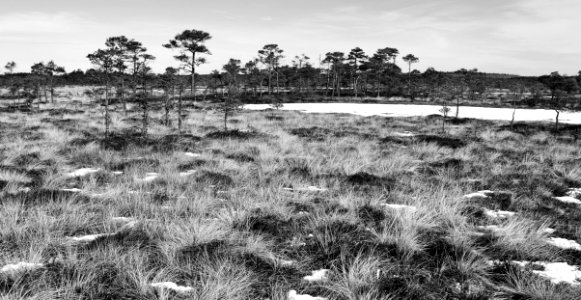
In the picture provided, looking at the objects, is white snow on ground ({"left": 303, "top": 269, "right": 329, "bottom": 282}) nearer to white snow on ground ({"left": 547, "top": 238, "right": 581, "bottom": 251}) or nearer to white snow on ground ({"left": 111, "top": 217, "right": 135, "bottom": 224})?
white snow on ground ({"left": 111, "top": 217, "right": 135, "bottom": 224})

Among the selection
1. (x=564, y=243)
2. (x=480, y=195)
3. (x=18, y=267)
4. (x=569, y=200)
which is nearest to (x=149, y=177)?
(x=18, y=267)

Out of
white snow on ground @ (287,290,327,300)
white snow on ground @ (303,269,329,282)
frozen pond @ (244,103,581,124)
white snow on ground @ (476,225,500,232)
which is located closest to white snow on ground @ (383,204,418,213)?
white snow on ground @ (476,225,500,232)

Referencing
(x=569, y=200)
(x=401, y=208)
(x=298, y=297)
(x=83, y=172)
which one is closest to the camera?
(x=298, y=297)

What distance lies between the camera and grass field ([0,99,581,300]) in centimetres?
314

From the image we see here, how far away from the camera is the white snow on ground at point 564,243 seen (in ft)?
13.8

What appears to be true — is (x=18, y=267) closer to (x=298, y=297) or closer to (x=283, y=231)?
(x=298, y=297)

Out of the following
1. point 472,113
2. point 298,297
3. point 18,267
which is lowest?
point 298,297

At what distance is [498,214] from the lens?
17.7 feet

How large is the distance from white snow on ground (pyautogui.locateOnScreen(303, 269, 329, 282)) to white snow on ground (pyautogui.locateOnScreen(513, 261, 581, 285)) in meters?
1.95

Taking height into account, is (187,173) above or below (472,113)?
below

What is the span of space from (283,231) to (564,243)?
324 cm

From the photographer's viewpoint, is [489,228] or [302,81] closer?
[489,228]

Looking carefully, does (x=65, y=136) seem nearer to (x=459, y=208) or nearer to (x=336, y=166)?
(x=336, y=166)

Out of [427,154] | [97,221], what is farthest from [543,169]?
[97,221]
